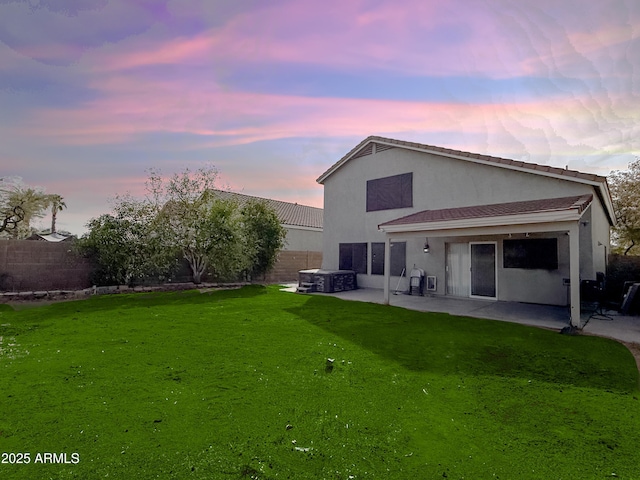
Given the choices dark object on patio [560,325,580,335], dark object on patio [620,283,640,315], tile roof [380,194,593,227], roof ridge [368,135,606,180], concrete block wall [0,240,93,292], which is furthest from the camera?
concrete block wall [0,240,93,292]

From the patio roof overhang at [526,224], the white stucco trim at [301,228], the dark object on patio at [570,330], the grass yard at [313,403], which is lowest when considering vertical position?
the grass yard at [313,403]

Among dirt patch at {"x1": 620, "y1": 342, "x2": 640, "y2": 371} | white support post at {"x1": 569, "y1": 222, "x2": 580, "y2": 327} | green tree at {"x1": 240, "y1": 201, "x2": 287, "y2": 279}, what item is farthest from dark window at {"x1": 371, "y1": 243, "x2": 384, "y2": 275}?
dirt patch at {"x1": 620, "y1": 342, "x2": 640, "y2": 371}

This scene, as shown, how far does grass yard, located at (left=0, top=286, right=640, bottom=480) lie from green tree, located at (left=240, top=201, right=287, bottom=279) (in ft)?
28.7

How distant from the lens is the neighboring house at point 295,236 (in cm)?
1853

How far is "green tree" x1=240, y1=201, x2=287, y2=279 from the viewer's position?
51.0 feet

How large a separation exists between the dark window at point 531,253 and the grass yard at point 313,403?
410 cm

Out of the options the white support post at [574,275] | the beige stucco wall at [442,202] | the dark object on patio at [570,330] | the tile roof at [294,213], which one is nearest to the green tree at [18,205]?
the tile roof at [294,213]

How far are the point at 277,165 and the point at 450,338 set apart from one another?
36.2 feet

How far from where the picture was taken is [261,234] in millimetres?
15836

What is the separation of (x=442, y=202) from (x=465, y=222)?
148 inches

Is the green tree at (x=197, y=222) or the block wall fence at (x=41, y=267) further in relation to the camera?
the green tree at (x=197, y=222)

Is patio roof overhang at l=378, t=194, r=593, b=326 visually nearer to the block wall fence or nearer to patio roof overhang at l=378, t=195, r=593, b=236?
patio roof overhang at l=378, t=195, r=593, b=236

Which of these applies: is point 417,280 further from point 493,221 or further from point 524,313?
point 493,221

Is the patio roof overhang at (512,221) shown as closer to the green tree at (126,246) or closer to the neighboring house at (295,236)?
the neighboring house at (295,236)
